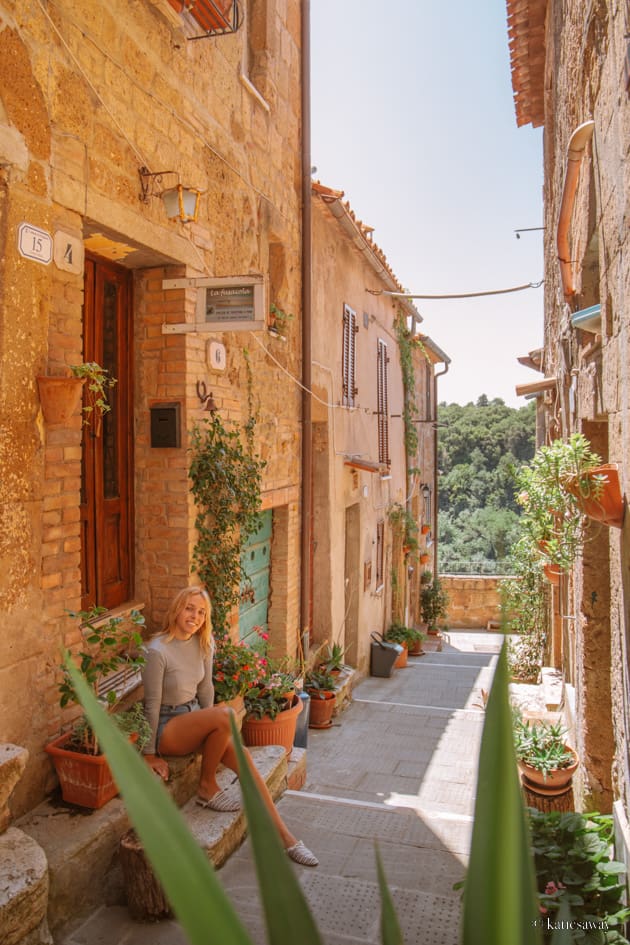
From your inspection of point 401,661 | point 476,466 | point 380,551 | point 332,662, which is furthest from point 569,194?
point 476,466

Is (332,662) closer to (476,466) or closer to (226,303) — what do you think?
(226,303)

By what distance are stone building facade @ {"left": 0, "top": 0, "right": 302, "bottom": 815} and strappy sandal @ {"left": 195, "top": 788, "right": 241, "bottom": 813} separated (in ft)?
3.00

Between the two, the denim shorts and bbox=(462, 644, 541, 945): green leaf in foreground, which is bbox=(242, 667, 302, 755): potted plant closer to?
the denim shorts

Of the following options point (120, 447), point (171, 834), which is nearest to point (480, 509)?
point (120, 447)

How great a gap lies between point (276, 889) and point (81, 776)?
309 centimetres

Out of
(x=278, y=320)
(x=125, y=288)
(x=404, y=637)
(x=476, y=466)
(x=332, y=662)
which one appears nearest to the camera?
(x=125, y=288)

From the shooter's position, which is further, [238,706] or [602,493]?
[238,706]

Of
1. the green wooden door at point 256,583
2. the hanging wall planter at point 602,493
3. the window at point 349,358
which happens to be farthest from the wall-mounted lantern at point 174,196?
the window at point 349,358

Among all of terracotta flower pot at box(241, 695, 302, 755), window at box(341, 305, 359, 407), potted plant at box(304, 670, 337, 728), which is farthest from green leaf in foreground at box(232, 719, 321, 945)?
window at box(341, 305, 359, 407)

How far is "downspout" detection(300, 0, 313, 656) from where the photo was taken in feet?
24.6

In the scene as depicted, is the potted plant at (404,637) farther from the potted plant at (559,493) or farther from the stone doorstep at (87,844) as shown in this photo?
the stone doorstep at (87,844)

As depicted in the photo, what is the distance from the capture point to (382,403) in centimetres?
1223

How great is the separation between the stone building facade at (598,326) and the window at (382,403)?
4.80 metres

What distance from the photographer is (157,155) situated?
4488 mm
